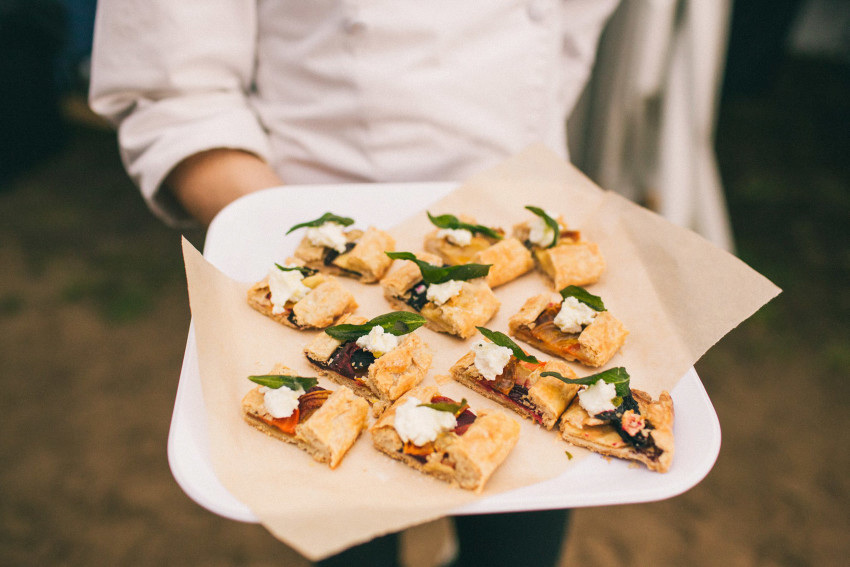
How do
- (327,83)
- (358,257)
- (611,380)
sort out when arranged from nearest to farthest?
(611,380), (358,257), (327,83)

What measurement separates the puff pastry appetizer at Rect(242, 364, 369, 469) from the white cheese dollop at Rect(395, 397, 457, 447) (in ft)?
0.42

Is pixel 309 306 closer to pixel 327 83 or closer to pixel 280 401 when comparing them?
pixel 280 401

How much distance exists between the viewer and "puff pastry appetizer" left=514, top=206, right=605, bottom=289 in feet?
6.32

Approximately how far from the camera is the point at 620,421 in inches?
56.8

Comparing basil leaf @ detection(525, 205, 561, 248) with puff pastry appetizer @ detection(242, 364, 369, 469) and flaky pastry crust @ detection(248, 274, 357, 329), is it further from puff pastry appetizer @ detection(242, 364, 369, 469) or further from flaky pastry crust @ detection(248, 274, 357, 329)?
puff pastry appetizer @ detection(242, 364, 369, 469)

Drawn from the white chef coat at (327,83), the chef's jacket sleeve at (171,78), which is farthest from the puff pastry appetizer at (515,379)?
the chef's jacket sleeve at (171,78)

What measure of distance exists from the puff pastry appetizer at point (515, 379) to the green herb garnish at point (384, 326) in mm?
170

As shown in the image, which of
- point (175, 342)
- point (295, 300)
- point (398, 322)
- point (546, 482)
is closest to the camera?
point (546, 482)

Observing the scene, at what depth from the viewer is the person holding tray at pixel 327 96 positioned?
2014mm

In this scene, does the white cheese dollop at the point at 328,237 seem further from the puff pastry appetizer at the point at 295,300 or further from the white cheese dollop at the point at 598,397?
the white cheese dollop at the point at 598,397

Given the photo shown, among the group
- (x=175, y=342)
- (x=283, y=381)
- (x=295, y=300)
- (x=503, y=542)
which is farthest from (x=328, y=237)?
(x=175, y=342)

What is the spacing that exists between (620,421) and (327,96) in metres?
1.48

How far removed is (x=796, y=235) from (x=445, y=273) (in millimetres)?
4329

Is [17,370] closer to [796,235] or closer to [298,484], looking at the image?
[298,484]
